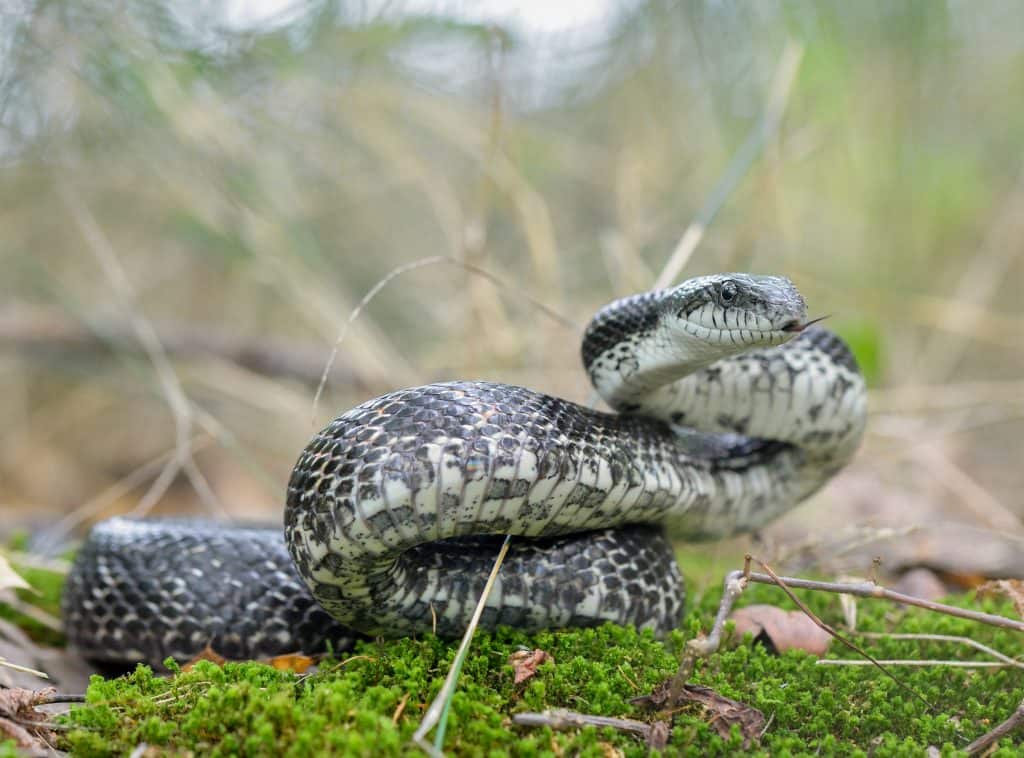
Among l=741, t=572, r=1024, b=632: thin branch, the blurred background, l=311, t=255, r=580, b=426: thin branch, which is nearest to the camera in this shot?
l=741, t=572, r=1024, b=632: thin branch

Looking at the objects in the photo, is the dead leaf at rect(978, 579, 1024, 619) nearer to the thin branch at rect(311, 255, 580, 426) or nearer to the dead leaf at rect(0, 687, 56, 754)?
the thin branch at rect(311, 255, 580, 426)

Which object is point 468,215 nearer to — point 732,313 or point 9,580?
point 732,313

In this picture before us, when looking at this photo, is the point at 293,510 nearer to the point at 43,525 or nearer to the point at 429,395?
the point at 429,395

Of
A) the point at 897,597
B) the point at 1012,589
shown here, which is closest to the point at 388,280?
A: the point at 897,597

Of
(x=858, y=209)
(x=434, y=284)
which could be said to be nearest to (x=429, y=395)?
(x=434, y=284)

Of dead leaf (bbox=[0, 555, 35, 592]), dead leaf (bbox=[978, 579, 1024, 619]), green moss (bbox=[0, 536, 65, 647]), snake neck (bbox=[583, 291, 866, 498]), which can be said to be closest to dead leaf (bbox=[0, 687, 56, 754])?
dead leaf (bbox=[0, 555, 35, 592])

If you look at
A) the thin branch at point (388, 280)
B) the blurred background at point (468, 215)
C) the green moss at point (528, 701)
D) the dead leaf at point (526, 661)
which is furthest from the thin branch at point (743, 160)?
the dead leaf at point (526, 661)
